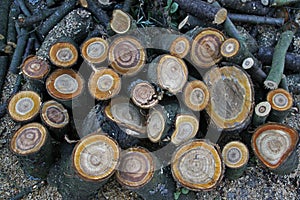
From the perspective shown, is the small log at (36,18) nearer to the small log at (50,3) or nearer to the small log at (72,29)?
the small log at (50,3)

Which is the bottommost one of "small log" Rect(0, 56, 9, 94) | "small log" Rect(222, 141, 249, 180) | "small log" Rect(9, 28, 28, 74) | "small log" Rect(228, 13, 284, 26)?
"small log" Rect(0, 56, 9, 94)

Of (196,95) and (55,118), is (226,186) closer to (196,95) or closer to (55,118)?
(196,95)

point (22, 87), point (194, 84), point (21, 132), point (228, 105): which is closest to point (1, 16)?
point (22, 87)

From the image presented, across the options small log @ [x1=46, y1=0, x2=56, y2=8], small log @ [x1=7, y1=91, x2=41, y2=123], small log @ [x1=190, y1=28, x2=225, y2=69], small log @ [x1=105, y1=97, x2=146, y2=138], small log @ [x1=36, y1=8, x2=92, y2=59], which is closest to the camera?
small log @ [x1=105, y1=97, x2=146, y2=138]

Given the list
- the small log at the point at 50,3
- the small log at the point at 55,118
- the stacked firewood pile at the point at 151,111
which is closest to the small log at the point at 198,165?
the stacked firewood pile at the point at 151,111

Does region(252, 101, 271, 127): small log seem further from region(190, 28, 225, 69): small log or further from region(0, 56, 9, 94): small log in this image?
region(0, 56, 9, 94): small log

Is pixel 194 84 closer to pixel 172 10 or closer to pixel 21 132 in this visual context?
pixel 172 10

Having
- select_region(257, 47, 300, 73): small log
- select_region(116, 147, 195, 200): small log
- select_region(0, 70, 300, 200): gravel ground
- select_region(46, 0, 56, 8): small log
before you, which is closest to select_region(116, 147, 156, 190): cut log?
select_region(116, 147, 195, 200): small log
